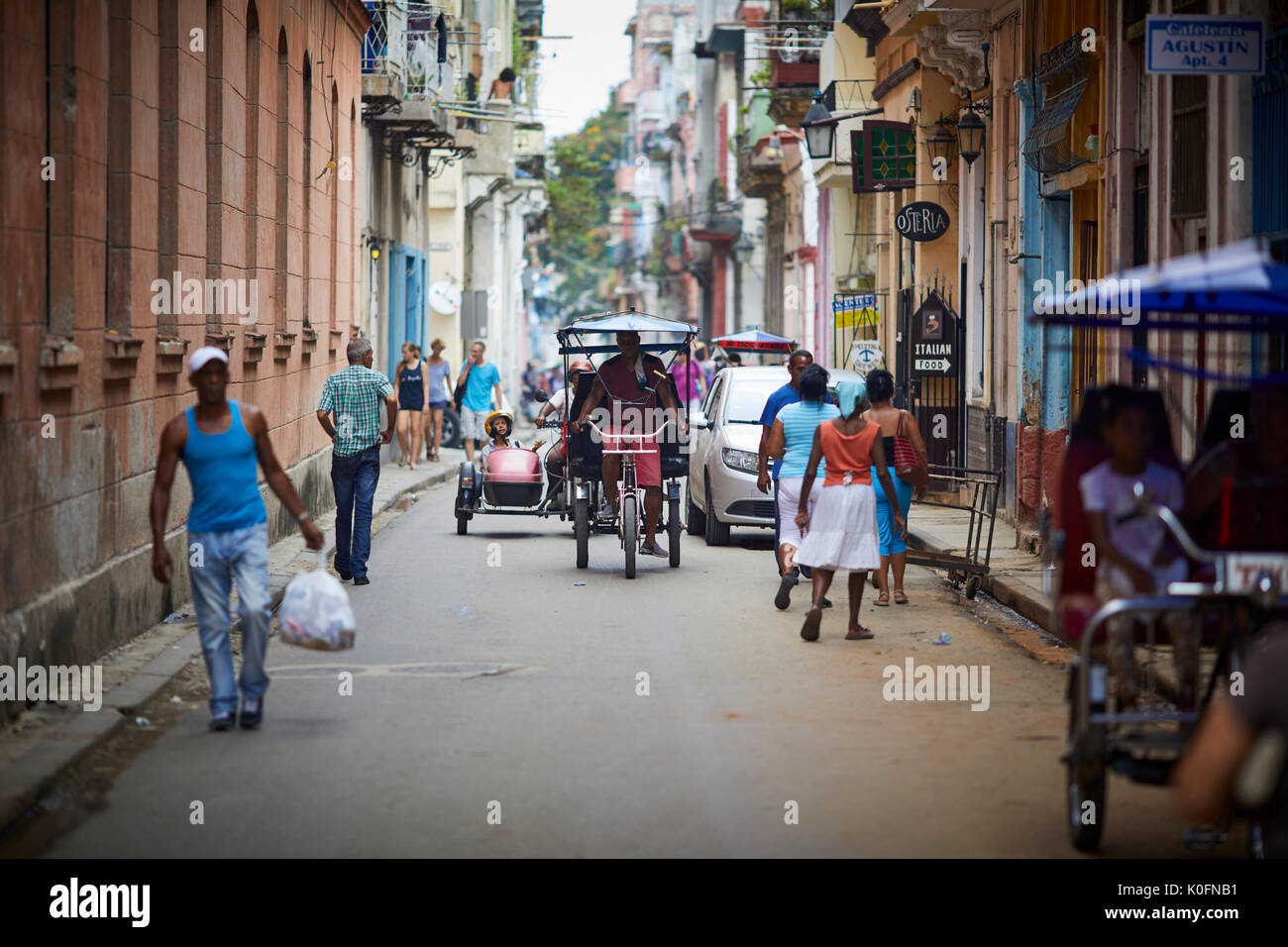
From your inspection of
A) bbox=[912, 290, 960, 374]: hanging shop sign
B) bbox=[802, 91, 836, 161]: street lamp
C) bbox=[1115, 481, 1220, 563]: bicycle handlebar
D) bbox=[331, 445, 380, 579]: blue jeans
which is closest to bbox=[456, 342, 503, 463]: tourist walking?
bbox=[802, 91, 836, 161]: street lamp

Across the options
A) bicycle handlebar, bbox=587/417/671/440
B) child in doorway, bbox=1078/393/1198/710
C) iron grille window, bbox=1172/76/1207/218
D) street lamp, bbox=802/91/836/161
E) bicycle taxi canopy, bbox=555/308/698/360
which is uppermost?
street lamp, bbox=802/91/836/161

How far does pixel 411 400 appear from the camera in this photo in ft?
95.2

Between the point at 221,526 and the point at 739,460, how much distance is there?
952cm

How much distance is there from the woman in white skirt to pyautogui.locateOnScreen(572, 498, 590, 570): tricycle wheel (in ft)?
13.2

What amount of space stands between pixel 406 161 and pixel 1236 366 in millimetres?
23344

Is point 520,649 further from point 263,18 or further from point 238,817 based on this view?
point 263,18

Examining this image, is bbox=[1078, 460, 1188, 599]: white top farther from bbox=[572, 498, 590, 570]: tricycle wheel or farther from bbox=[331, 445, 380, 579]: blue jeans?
bbox=[572, 498, 590, 570]: tricycle wheel

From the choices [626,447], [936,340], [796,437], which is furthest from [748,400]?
[796,437]

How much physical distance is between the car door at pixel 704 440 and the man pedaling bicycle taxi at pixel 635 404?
2469 millimetres

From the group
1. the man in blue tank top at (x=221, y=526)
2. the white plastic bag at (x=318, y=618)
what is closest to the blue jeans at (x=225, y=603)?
the man in blue tank top at (x=221, y=526)

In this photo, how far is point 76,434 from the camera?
10.4 m

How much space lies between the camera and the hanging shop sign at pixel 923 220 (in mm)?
23938

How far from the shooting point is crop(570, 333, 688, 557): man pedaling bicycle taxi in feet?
51.4

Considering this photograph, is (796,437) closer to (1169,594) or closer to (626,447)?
(626,447)
